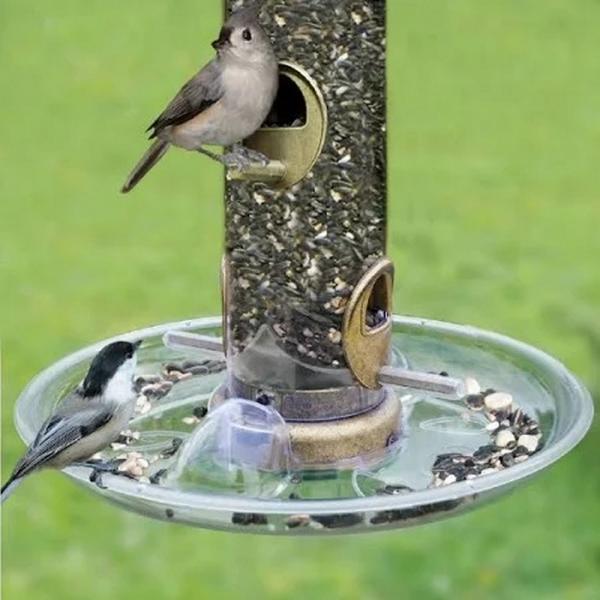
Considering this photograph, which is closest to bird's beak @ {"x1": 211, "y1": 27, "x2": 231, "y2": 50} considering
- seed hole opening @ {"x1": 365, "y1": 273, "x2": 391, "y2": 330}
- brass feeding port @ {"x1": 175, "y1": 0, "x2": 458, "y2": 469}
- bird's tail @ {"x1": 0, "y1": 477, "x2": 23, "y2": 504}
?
brass feeding port @ {"x1": 175, "y1": 0, "x2": 458, "y2": 469}

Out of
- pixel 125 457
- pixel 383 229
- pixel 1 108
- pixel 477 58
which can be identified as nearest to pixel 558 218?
pixel 477 58

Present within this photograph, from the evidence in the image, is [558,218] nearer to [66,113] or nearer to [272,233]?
[66,113]

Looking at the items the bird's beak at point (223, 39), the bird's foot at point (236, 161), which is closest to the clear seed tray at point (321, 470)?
the bird's foot at point (236, 161)

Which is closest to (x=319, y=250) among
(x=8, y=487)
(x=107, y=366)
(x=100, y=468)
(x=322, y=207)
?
(x=322, y=207)

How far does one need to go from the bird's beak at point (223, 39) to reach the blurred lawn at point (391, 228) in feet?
3.06

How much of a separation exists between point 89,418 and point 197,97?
0.58 meters

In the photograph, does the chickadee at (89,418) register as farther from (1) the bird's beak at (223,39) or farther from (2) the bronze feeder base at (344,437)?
(1) the bird's beak at (223,39)

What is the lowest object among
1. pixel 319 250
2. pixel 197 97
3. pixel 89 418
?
pixel 89 418

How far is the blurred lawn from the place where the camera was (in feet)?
13.8

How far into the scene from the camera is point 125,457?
2.51 meters

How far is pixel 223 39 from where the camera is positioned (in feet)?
8.38

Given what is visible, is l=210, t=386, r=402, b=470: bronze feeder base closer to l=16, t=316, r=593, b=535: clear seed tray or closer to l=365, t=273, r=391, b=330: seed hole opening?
l=16, t=316, r=593, b=535: clear seed tray

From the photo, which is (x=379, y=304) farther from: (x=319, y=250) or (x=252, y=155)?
(x=252, y=155)

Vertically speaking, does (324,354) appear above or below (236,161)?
below
